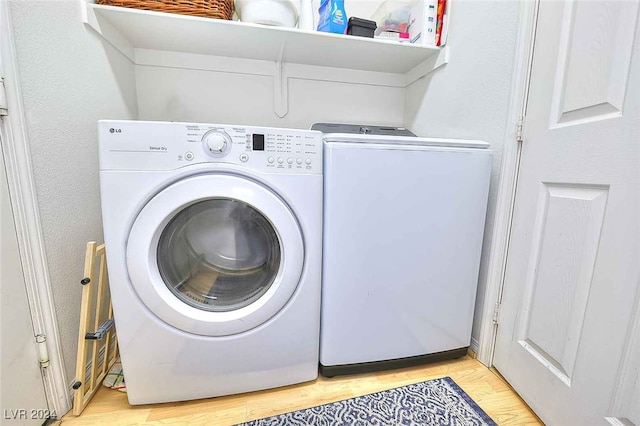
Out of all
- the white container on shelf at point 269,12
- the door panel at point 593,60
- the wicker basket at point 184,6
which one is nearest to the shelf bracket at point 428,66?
the door panel at point 593,60

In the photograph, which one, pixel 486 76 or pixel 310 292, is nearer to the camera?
pixel 310 292

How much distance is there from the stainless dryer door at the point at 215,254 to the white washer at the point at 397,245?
168 millimetres

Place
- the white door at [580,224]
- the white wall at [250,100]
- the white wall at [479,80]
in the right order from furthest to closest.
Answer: the white wall at [250,100], the white wall at [479,80], the white door at [580,224]

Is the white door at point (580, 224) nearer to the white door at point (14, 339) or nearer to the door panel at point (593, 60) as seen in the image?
the door panel at point (593, 60)

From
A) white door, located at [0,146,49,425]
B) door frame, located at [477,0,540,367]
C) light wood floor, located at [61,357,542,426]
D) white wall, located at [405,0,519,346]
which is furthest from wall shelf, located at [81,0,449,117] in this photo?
light wood floor, located at [61,357,542,426]

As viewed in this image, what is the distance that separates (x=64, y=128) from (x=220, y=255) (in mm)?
613

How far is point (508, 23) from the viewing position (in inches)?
38.2

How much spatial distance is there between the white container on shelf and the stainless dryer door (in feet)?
2.57

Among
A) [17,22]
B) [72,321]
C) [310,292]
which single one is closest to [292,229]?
[310,292]

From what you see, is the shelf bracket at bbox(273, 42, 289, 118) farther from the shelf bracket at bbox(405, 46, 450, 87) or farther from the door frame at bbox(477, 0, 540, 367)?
the door frame at bbox(477, 0, 540, 367)

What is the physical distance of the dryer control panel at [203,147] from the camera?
2.43 feet

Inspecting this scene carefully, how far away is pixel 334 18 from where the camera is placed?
49.7 inches

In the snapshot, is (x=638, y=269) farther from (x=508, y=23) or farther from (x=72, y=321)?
(x=72, y=321)

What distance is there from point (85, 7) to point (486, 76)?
57.2 inches
